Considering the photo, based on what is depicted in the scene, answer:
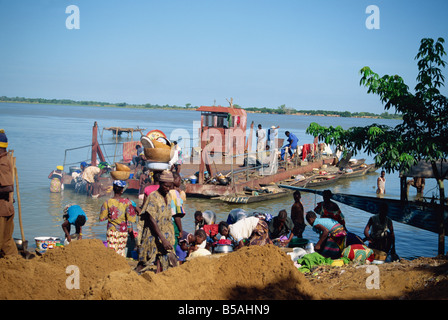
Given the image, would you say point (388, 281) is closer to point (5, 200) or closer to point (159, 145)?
point (159, 145)

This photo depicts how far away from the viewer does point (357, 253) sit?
25.7 ft

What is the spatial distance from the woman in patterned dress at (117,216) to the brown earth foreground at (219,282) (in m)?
1.14

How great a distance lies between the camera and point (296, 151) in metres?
23.9

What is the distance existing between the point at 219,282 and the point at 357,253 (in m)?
3.50

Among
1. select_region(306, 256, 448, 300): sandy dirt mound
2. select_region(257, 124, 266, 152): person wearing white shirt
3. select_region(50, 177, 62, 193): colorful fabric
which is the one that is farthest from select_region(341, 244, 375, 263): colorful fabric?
select_region(50, 177, 62, 193): colorful fabric

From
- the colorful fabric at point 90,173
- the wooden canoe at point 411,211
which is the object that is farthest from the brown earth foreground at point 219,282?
the colorful fabric at point 90,173

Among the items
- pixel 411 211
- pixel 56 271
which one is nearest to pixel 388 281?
pixel 56 271

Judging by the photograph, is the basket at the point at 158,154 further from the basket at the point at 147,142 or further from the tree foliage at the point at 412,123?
the tree foliage at the point at 412,123

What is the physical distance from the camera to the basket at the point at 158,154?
9047mm

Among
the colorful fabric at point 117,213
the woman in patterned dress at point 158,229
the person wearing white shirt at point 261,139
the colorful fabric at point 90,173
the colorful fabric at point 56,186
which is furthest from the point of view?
the person wearing white shirt at point 261,139

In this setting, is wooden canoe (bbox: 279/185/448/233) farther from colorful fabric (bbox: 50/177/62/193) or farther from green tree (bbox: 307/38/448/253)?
colorful fabric (bbox: 50/177/62/193)

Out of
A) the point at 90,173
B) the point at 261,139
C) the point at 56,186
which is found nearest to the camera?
the point at 90,173

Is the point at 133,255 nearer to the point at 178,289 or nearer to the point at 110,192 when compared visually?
the point at 178,289

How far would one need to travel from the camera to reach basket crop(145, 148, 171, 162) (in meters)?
9.05
